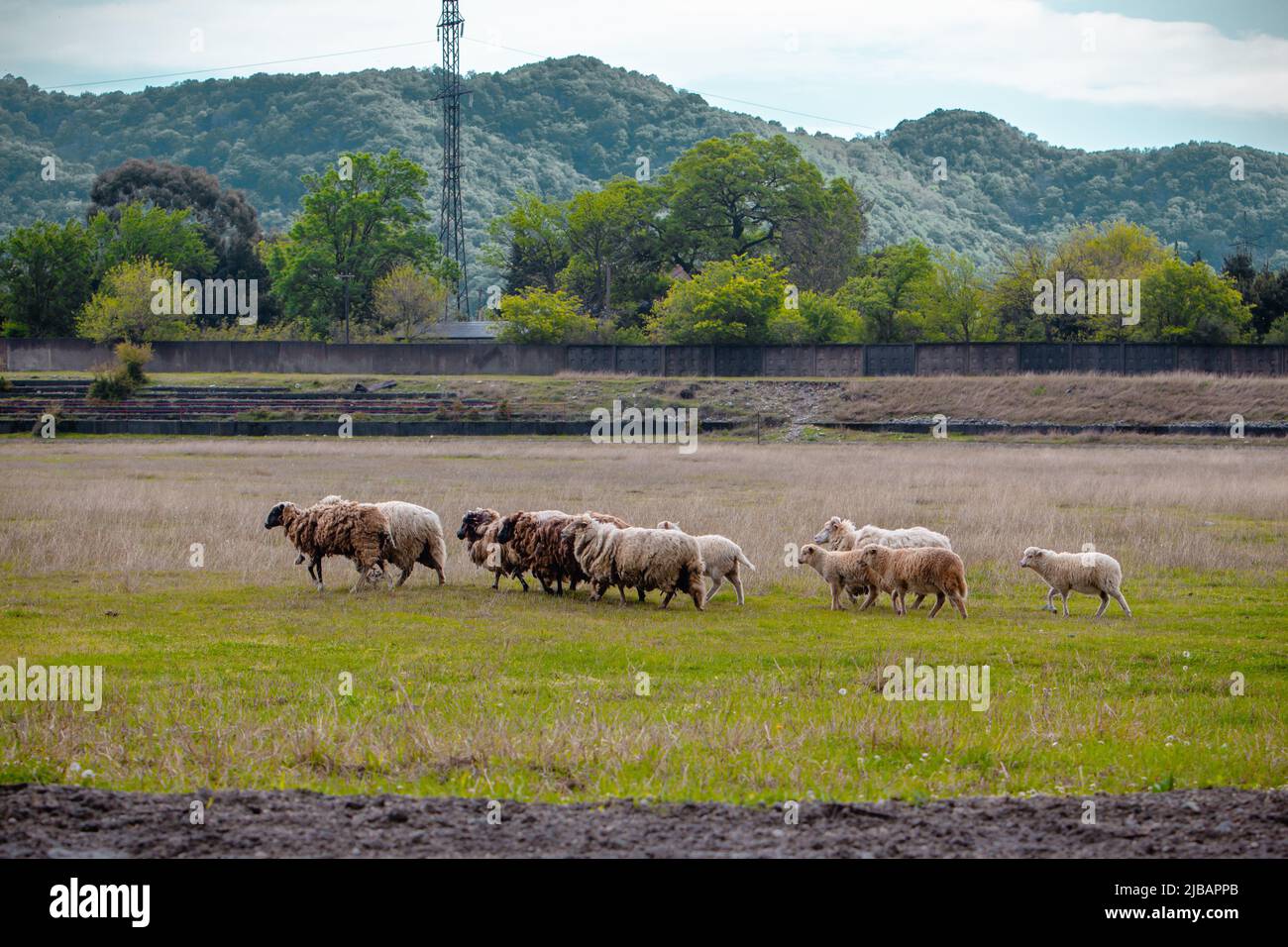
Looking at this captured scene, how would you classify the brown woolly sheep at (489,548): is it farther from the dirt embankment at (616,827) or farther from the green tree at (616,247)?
the green tree at (616,247)

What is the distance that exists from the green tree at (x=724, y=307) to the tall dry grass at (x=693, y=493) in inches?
1403

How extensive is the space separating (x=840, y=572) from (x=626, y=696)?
6470 mm

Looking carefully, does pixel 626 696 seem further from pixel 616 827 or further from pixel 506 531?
pixel 506 531

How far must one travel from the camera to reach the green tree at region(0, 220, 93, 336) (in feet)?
362

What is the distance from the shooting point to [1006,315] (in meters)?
102

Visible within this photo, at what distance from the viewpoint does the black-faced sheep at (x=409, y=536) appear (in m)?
19.5

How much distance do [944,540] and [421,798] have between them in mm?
12691

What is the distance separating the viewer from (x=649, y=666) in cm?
1411

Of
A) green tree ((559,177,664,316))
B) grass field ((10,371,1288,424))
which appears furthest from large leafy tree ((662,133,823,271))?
grass field ((10,371,1288,424))

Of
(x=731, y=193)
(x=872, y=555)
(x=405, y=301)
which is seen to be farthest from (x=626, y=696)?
(x=731, y=193)

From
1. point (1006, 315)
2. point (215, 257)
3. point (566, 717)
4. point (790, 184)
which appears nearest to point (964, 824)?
point (566, 717)

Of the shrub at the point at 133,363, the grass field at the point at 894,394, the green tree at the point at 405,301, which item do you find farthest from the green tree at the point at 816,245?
the shrub at the point at 133,363

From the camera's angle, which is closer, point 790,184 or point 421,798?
point 421,798
